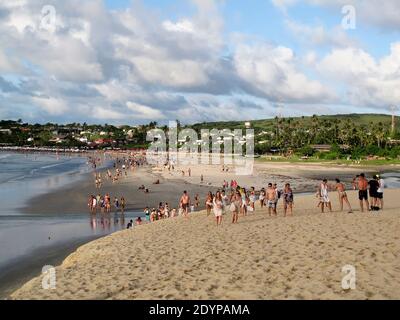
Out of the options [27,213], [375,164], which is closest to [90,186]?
[27,213]

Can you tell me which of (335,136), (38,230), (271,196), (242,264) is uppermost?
(335,136)

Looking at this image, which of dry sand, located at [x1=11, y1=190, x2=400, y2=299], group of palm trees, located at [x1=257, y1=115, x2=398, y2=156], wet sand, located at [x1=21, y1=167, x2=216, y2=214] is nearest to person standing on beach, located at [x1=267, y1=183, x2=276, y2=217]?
dry sand, located at [x1=11, y1=190, x2=400, y2=299]

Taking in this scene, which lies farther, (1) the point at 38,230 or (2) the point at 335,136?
(2) the point at 335,136

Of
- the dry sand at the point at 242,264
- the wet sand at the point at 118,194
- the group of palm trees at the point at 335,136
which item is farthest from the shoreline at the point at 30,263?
the group of palm trees at the point at 335,136

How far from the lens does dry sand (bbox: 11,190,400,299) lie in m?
8.36

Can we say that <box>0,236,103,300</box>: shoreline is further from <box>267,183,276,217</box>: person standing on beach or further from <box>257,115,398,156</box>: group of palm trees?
<box>257,115,398,156</box>: group of palm trees

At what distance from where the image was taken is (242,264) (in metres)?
10.3

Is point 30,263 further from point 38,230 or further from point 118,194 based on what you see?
point 118,194

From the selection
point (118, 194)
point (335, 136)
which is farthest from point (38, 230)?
point (335, 136)

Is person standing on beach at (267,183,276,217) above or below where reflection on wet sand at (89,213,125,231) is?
above

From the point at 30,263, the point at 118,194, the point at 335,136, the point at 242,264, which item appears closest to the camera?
the point at 242,264

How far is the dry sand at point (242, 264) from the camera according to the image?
836cm

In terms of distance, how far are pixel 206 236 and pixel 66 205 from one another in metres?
21.3

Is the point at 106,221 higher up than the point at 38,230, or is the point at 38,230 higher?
the point at 38,230
